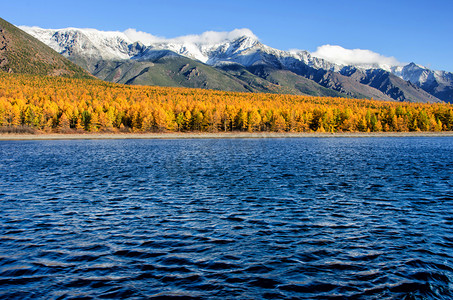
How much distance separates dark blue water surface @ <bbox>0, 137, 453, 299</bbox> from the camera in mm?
12398

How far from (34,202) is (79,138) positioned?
136 meters

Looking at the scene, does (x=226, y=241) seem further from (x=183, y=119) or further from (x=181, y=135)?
(x=183, y=119)

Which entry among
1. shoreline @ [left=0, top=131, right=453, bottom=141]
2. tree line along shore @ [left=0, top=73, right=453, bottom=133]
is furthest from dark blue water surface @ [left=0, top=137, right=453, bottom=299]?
tree line along shore @ [left=0, top=73, right=453, bottom=133]

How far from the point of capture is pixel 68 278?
13055mm

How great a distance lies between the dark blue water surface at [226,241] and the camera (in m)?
12.4

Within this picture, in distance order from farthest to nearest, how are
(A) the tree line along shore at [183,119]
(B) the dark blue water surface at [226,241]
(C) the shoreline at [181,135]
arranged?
(A) the tree line along shore at [183,119], (C) the shoreline at [181,135], (B) the dark blue water surface at [226,241]

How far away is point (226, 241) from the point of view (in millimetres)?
17078

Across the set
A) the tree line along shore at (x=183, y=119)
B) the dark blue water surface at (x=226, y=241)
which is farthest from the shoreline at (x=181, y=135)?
the dark blue water surface at (x=226, y=241)

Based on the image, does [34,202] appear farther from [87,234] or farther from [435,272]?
[435,272]

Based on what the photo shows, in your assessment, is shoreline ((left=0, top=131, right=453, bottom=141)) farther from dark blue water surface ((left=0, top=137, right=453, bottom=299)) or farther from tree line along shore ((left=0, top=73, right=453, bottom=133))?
dark blue water surface ((left=0, top=137, right=453, bottom=299))

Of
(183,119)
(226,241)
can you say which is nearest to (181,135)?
(183,119)

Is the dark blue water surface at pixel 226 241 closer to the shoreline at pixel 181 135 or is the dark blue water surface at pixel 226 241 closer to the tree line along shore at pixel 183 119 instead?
the shoreline at pixel 181 135

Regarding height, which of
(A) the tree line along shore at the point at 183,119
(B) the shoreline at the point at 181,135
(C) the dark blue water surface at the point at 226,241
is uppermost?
(A) the tree line along shore at the point at 183,119

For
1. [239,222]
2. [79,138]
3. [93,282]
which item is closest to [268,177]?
[239,222]
